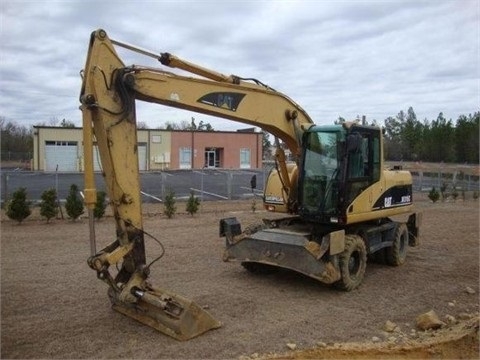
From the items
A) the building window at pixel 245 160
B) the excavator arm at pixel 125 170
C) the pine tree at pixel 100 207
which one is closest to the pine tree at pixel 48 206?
the pine tree at pixel 100 207

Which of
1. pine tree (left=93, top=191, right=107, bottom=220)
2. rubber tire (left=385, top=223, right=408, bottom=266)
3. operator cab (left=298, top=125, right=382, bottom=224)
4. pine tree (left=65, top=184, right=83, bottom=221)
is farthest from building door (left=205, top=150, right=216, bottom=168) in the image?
operator cab (left=298, top=125, right=382, bottom=224)

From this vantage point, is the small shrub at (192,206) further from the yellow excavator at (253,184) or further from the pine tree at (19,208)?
the yellow excavator at (253,184)

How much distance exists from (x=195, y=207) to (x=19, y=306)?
10031mm

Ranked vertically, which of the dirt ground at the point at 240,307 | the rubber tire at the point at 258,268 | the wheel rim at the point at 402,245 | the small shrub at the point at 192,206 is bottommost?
the dirt ground at the point at 240,307

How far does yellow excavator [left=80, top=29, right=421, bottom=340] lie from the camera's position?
5.56 metres

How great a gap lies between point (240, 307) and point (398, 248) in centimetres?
433

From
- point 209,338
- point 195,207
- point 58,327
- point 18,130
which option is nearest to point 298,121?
point 209,338

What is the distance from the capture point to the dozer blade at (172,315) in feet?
17.9

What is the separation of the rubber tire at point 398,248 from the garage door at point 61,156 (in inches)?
1498

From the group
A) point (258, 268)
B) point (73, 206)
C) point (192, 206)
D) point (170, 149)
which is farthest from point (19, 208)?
point (170, 149)

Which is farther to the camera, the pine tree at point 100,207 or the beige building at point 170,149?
the beige building at point 170,149

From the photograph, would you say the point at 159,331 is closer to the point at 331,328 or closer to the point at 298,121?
the point at 331,328

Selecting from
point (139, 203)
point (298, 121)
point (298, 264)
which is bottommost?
point (298, 264)

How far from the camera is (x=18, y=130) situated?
7206 centimetres
